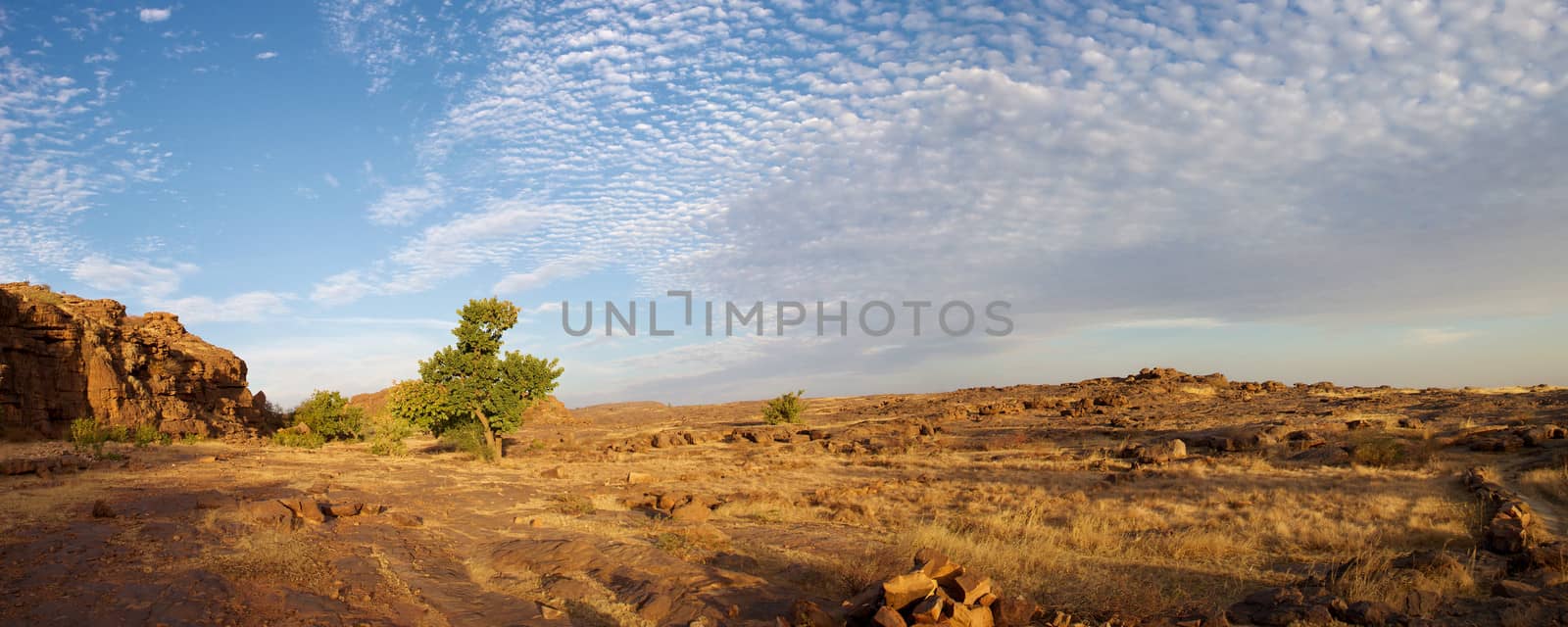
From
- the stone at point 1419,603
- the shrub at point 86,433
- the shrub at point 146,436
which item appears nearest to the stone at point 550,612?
the stone at point 1419,603

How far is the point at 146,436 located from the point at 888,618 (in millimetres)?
33669

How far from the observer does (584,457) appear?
31.9 m

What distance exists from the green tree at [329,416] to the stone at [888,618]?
44.6 m

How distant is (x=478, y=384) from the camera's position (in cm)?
3019

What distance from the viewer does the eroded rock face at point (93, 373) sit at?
28172mm

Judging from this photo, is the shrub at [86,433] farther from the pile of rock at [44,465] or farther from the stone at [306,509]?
the stone at [306,509]

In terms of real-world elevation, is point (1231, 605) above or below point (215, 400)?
below

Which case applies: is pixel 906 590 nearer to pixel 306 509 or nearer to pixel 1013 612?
pixel 1013 612

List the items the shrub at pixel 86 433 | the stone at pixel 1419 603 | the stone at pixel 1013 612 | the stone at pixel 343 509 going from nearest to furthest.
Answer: the stone at pixel 1013 612 → the stone at pixel 1419 603 → the stone at pixel 343 509 → the shrub at pixel 86 433

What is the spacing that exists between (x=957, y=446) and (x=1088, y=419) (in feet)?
29.6

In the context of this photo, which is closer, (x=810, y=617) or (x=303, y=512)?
(x=810, y=617)

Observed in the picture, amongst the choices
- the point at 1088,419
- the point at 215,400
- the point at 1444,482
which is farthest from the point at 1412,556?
the point at 215,400

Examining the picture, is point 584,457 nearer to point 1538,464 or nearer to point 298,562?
point 298,562

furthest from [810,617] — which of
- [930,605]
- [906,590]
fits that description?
[930,605]
